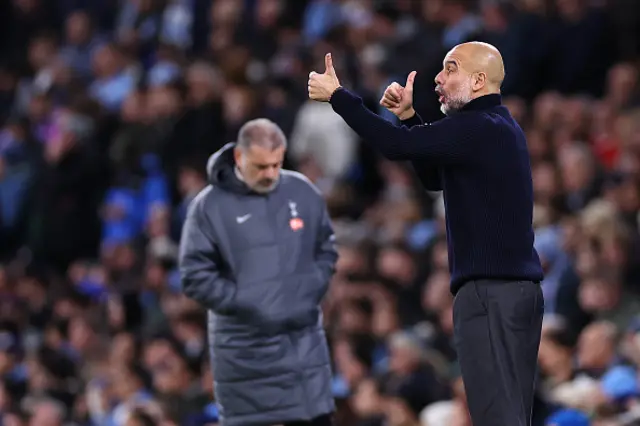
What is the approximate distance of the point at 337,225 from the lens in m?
11.5

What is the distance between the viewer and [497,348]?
18.6 feet

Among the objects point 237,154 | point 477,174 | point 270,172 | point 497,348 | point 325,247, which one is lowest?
point 497,348

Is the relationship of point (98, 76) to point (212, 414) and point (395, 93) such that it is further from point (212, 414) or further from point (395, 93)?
point (395, 93)

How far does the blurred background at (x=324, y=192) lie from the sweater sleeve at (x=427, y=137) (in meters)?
2.73

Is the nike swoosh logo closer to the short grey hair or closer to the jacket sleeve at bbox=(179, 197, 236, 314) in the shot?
the jacket sleeve at bbox=(179, 197, 236, 314)

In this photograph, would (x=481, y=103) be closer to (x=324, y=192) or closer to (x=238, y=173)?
(x=238, y=173)

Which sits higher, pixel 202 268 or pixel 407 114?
pixel 407 114

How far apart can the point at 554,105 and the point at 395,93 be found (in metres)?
5.12

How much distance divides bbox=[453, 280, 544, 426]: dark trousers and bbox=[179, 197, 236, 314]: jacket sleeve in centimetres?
156

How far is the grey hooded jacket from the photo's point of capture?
276 inches

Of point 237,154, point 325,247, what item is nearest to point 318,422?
point 325,247

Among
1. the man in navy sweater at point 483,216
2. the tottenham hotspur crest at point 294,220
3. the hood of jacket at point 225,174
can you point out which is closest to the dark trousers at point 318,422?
the tottenham hotspur crest at point 294,220

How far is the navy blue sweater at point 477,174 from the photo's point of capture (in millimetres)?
5590

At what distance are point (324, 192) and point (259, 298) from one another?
480cm
